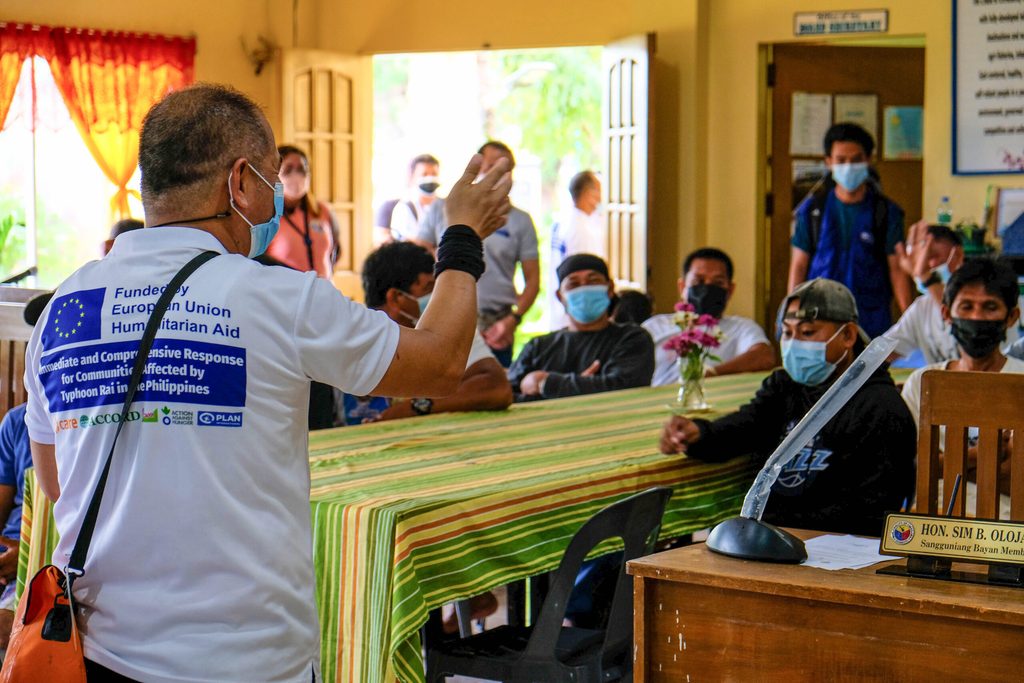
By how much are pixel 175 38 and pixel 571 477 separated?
5.45 meters

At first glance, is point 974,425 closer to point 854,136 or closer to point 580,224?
point 854,136

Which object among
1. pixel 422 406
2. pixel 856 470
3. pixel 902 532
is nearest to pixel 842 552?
pixel 902 532

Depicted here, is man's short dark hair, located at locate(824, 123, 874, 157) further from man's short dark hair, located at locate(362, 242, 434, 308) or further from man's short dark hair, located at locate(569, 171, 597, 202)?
man's short dark hair, located at locate(362, 242, 434, 308)

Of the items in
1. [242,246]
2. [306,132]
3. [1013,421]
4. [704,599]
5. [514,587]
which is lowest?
[514,587]

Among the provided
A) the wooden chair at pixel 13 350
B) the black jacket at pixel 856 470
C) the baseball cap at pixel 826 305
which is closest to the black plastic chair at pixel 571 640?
the black jacket at pixel 856 470

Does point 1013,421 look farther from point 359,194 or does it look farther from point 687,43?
point 359,194

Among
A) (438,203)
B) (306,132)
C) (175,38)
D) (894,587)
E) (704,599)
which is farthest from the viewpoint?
(306,132)

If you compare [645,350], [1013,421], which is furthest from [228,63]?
[1013,421]

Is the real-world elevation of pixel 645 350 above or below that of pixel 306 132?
below

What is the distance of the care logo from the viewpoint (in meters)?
1.94

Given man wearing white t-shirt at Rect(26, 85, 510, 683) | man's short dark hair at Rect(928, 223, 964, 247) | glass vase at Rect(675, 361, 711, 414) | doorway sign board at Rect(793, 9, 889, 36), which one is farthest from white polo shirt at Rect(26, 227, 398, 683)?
doorway sign board at Rect(793, 9, 889, 36)

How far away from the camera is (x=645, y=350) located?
16.0 feet

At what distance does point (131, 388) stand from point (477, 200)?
19.5 inches

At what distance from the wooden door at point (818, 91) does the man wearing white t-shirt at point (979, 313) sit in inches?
145
